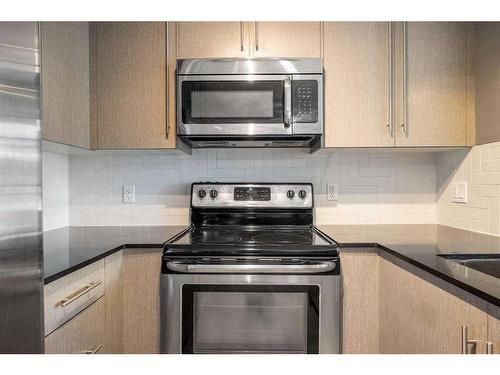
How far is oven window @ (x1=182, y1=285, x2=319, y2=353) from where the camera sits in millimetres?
1554

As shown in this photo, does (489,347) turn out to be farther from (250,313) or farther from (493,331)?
(250,313)

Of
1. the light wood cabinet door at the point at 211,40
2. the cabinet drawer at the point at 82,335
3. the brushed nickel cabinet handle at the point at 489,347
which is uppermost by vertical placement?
the light wood cabinet door at the point at 211,40

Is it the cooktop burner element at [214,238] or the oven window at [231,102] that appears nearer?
the cooktop burner element at [214,238]

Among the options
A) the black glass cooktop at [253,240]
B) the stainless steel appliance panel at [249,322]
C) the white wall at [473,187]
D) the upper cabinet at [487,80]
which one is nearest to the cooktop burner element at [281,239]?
the black glass cooktop at [253,240]

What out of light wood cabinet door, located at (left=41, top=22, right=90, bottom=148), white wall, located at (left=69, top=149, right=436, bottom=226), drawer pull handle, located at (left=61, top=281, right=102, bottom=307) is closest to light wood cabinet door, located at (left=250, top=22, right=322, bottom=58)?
white wall, located at (left=69, top=149, right=436, bottom=226)

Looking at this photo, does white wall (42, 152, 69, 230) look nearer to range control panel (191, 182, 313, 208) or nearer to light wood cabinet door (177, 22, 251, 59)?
range control panel (191, 182, 313, 208)

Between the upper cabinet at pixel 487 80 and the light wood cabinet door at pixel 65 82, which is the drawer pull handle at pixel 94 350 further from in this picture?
the upper cabinet at pixel 487 80

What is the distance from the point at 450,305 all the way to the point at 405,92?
3.76 ft

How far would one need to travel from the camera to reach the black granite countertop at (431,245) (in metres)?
0.99

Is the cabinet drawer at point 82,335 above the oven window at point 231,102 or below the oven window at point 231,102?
below

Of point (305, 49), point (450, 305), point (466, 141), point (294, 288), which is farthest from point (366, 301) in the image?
point (305, 49)

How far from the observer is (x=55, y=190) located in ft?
6.83

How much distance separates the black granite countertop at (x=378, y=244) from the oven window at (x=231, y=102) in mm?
661

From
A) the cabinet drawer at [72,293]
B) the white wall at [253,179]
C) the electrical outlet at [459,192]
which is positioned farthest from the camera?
the white wall at [253,179]
